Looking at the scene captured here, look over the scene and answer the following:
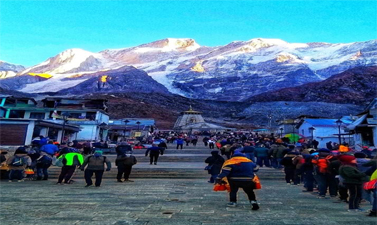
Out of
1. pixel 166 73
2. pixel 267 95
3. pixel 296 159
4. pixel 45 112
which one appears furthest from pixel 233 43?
pixel 296 159

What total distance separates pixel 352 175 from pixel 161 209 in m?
3.86

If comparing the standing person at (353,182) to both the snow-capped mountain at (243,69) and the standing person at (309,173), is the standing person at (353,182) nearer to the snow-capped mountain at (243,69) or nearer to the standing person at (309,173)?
the standing person at (309,173)

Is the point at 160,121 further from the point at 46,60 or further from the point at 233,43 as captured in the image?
the point at 46,60

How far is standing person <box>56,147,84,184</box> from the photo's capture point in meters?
10.2

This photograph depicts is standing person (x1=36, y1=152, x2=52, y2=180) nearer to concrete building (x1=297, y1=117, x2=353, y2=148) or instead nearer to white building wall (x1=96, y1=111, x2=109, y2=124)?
concrete building (x1=297, y1=117, x2=353, y2=148)

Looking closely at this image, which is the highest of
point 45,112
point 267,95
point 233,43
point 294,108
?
point 233,43

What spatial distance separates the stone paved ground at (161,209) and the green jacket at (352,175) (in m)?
0.60

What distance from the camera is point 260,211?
5.73 meters

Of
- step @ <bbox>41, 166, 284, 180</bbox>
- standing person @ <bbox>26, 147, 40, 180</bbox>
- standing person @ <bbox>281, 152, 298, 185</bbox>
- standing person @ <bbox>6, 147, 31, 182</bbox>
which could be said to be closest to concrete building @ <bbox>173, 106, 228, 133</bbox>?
step @ <bbox>41, 166, 284, 180</bbox>

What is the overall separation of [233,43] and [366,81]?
111034 mm

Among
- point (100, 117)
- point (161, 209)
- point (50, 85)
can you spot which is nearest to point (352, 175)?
point (161, 209)

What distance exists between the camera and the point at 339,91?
9438 centimetres

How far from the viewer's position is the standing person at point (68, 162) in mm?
10172

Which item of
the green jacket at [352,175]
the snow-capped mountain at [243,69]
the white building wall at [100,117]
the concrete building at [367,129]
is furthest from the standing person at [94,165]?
the snow-capped mountain at [243,69]
